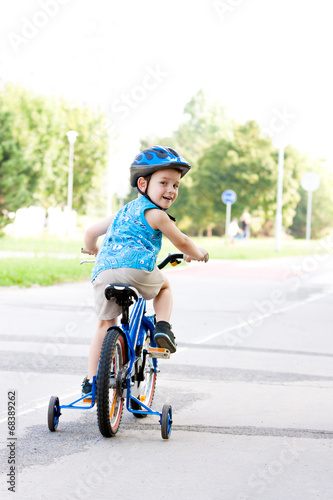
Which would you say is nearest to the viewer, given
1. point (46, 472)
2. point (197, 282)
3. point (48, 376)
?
point (46, 472)

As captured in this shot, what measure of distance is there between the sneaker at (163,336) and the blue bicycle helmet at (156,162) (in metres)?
Result: 0.91

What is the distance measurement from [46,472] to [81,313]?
780cm

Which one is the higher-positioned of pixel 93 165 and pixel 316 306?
pixel 93 165

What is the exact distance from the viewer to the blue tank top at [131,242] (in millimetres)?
5141


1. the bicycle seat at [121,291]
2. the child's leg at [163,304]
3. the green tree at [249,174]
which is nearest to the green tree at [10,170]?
the green tree at [249,174]

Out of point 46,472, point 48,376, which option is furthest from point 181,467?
point 48,376

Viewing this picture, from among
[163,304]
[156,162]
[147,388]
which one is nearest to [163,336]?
[163,304]

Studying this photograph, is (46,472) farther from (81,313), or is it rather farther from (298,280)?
(298,280)

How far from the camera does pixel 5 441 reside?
4906 mm

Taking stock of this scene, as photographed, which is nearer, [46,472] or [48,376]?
[46,472]

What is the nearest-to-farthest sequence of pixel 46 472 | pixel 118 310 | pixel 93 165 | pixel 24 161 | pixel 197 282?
pixel 46 472 → pixel 118 310 → pixel 197 282 → pixel 24 161 → pixel 93 165

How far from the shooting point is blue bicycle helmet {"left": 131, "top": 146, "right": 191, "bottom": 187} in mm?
5164

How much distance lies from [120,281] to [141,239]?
0.89 ft

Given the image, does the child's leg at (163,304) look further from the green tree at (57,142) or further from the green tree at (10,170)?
the green tree at (57,142)
